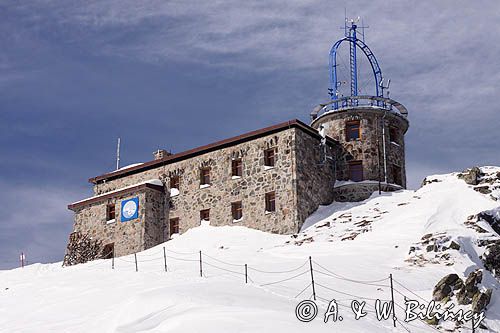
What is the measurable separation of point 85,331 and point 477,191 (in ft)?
65.6

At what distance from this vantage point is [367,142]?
37.9 m

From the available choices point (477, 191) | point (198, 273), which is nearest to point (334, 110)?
point (477, 191)

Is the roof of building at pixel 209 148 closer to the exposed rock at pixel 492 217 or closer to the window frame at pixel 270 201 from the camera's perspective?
the window frame at pixel 270 201

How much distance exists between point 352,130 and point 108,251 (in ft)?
53.8

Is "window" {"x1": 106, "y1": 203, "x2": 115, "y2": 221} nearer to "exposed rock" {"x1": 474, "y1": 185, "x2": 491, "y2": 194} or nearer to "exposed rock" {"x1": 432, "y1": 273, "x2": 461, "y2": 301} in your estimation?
"exposed rock" {"x1": 474, "y1": 185, "x2": 491, "y2": 194}

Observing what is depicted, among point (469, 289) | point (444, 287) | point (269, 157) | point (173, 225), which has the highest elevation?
point (269, 157)

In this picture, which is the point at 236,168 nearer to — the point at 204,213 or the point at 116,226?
the point at 204,213

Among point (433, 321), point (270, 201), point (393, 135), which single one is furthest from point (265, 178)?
point (433, 321)

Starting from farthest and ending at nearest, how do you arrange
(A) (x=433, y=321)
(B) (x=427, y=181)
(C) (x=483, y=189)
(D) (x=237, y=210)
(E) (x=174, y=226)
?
(E) (x=174, y=226), (D) (x=237, y=210), (B) (x=427, y=181), (C) (x=483, y=189), (A) (x=433, y=321)

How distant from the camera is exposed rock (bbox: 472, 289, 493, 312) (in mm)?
21261

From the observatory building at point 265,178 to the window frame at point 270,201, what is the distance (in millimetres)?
54

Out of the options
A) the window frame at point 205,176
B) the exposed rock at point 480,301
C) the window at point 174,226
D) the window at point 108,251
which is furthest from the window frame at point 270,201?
the exposed rock at point 480,301

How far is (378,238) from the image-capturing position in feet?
93.4

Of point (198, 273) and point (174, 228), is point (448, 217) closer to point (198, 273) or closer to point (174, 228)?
point (198, 273)
